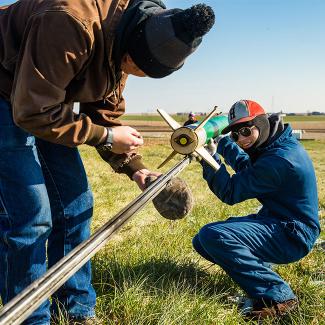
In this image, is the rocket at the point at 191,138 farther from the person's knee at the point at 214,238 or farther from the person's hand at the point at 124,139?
the person's hand at the point at 124,139

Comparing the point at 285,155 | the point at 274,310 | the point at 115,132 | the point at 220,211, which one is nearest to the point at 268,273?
the point at 274,310

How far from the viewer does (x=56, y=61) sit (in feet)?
6.43

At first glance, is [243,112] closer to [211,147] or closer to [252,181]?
[211,147]

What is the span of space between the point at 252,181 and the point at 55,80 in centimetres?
197

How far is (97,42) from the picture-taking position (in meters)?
2.12

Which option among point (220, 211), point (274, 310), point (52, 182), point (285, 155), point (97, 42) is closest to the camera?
point (97, 42)

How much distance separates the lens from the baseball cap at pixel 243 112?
3.71 m

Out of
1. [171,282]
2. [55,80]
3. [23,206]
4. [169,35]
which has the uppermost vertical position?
[169,35]

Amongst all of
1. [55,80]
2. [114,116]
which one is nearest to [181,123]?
[114,116]

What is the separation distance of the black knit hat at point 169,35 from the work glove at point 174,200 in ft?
3.15

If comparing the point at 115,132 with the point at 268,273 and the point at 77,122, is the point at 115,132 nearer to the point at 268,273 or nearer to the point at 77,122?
the point at 77,122

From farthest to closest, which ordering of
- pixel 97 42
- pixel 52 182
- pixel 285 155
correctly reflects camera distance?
pixel 285 155
pixel 52 182
pixel 97 42

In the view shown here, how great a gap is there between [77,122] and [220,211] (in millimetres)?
4090

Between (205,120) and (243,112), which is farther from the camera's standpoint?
(243,112)
